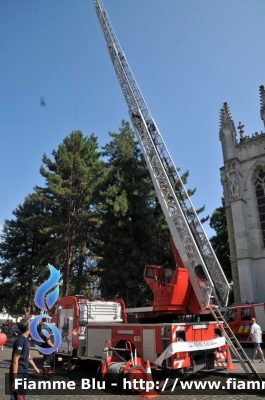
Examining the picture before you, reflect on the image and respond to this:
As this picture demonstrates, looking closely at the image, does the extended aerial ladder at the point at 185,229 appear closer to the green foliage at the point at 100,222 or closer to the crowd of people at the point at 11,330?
the green foliage at the point at 100,222

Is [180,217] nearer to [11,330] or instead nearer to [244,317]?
[244,317]

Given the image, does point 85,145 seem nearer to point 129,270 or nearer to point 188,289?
point 129,270

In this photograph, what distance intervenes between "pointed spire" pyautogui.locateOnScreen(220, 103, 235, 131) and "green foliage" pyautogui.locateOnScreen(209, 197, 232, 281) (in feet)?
44.6

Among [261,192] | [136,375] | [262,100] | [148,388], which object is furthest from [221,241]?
[148,388]

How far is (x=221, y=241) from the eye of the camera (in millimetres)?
36219

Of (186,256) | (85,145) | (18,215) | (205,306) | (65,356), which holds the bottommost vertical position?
(65,356)

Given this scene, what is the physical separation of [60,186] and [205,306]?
20.1 m

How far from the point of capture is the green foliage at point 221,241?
34500mm

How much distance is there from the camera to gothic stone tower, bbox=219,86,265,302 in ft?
72.8

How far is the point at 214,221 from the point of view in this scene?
4047 cm

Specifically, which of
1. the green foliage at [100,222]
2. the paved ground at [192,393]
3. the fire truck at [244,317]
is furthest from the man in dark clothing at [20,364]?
the green foliage at [100,222]

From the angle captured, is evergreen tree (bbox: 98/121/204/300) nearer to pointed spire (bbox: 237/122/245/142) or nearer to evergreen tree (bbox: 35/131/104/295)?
evergreen tree (bbox: 35/131/104/295)

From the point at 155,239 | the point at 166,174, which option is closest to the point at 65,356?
the point at 166,174

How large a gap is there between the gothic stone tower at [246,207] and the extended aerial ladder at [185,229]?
472 inches
